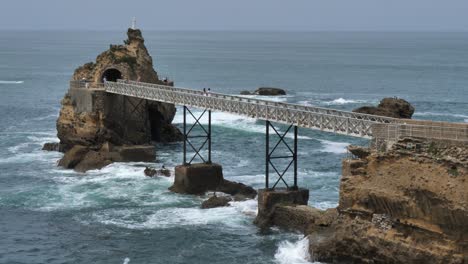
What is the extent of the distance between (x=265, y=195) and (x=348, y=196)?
808 cm

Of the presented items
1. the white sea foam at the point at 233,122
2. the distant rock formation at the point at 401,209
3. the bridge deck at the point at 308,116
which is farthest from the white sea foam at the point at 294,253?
the white sea foam at the point at 233,122

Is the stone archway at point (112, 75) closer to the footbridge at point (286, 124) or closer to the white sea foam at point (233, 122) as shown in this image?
the footbridge at point (286, 124)

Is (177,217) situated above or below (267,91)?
below

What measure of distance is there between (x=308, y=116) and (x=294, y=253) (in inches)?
332

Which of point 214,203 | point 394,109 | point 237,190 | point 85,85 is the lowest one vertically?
point 214,203

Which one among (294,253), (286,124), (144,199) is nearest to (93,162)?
(144,199)

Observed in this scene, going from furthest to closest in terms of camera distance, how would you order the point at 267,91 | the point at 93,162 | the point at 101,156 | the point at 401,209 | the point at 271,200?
the point at 267,91, the point at 101,156, the point at 93,162, the point at 271,200, the point at 401,209

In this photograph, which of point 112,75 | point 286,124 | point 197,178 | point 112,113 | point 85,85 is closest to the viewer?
point 286,124

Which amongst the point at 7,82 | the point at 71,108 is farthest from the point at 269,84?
the point at 71,108

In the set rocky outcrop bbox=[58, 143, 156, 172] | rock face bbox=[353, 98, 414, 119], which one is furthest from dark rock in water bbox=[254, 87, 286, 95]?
rocky outcrop bbox=[58, 143, 156, 172]

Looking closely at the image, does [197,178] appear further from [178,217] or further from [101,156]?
[101,156]

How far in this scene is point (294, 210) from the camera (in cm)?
4256

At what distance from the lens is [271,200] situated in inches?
1726

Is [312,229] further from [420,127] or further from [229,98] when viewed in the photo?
[229,98]
